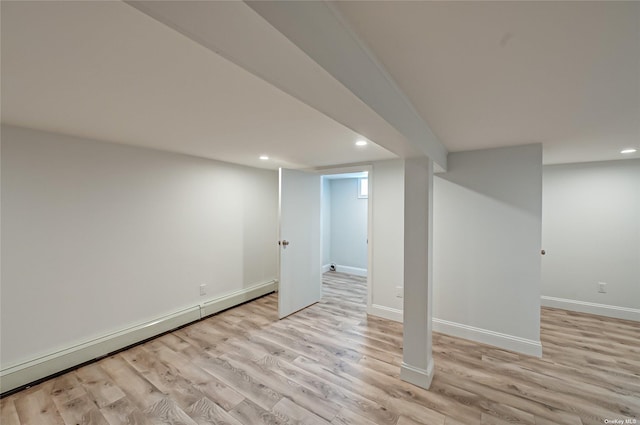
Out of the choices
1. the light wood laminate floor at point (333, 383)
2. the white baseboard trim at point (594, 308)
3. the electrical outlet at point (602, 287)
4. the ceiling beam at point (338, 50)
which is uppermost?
the ceiling beam at point (338, 50)

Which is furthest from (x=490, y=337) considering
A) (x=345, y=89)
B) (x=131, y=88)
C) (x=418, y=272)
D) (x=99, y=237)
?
(x=99, y=237)

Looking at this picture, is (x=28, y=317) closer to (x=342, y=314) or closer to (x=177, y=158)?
(x=177, y=158)

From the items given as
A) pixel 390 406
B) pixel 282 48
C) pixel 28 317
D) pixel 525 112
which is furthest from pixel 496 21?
pixel 28 317

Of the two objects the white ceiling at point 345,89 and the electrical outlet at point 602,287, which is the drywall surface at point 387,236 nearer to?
the white ceiling at point 345,89

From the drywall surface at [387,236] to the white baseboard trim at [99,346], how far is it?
2088 millimetres

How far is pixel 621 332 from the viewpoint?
285 centimetres

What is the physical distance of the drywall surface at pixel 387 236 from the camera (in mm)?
3211

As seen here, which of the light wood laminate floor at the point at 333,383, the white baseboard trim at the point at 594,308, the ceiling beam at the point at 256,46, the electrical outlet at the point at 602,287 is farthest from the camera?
the electrical outlet at the point at 602,287

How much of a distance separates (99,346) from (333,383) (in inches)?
87.2

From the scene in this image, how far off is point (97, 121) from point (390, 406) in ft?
9.80

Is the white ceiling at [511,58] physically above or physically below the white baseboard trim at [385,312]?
above

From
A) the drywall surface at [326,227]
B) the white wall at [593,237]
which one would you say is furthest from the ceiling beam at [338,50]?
the drywall surface at [326,227]

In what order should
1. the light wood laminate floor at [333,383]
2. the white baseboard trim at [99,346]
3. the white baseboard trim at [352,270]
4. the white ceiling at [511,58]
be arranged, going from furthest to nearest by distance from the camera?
1. the white baseboard trim at [352,270]
2. the white baseboard trim at [99,346]
3. the light wood laminate floor at [333,383]
4. the white ceiling at [511,58]

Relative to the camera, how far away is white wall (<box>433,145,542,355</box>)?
2.44 meters
